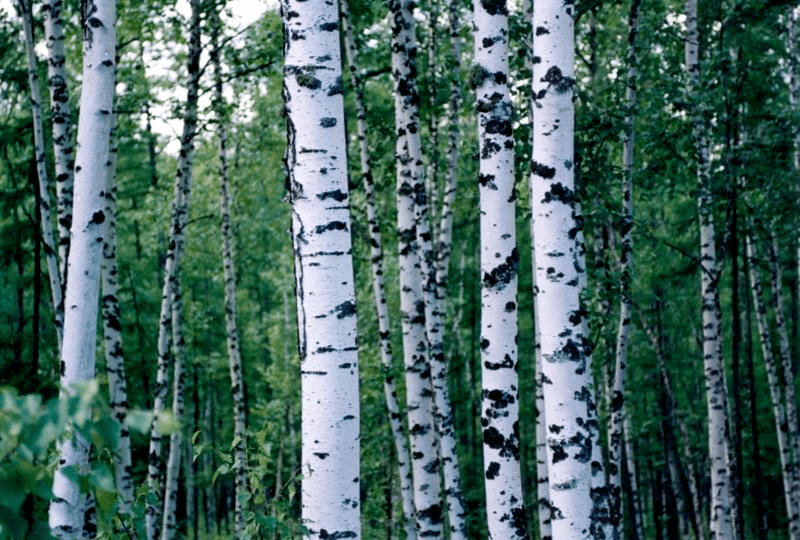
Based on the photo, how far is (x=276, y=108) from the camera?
22406 millimetres

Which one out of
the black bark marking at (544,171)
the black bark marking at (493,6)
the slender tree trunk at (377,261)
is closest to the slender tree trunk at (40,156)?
the slender tree trunk at (377,261)

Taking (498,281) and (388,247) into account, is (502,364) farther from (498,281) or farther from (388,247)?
(388,247)

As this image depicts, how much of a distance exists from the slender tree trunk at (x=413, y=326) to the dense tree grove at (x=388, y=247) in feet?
0.12

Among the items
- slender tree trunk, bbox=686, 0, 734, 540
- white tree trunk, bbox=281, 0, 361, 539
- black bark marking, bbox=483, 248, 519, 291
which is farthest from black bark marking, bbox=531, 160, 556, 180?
slender tree trunk, bbox=686, 0, 734, 540

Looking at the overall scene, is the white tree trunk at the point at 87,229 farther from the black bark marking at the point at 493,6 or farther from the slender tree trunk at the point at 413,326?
the slender tree trunk at the point at 413,326

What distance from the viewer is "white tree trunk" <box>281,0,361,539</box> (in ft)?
13.5

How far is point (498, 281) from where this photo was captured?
6391mm

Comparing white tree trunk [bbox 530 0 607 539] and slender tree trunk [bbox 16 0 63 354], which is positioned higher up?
slender tree trunk [bbox 16 0 63 354]

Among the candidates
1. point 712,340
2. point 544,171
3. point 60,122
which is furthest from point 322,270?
point 712,340

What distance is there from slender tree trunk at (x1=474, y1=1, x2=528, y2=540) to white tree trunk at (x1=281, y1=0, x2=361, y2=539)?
90.5 inches

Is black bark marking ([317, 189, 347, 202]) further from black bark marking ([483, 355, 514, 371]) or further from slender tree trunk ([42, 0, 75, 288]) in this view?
slender tree trunk ([42, 0, 75, 288])

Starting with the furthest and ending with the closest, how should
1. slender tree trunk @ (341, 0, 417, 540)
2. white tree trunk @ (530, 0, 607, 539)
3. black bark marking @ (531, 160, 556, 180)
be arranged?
slender tree trunk @ (341, 0, 417, 540)
black bark marking @ (531, 160, 556, 180)
white tree trunk @ (530, 0, 607, 539)

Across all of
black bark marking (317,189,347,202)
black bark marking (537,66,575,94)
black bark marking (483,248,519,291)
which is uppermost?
black bark marking (537,66,575,94)

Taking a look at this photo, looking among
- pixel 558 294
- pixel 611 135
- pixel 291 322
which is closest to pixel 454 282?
pixel 291 322
